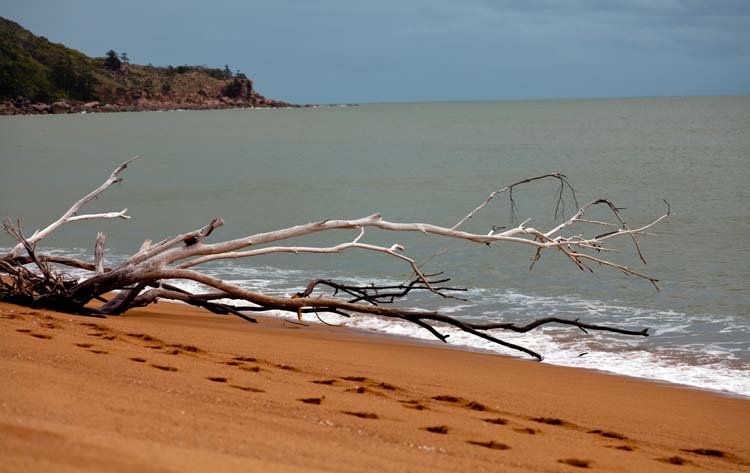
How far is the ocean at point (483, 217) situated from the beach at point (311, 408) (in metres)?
1.70

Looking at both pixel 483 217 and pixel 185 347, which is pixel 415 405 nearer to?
pixel 185 347

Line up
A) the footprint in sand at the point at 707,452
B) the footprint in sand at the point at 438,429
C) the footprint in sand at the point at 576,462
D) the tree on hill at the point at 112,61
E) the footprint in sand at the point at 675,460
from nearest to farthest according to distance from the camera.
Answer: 1. the footprint in sand at the point at 576,462
2. the footprint in sand at the point at 438,429
3. the footprint in sand at the point at 675,460
4. the footprint in sand at the point at 707,452
5. the tree on hill at the point at 112,61

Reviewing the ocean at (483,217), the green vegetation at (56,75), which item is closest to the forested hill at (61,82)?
the green vegetation at (56,75)

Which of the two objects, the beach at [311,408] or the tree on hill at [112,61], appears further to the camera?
the tree on hill at [112,61]

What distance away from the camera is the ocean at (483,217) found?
1079 cm

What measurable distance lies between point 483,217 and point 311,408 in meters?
19.6

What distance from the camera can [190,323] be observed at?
382 inches

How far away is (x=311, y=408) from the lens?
16.9ft

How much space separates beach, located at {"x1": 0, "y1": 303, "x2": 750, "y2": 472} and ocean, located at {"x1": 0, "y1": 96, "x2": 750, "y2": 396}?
5.57 feet

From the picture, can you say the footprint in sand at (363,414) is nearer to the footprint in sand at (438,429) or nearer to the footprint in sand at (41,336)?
the footprint in sand at (438,429)

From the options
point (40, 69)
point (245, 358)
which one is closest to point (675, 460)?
point (245, 358)

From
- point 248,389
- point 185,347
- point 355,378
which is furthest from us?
point 185,347

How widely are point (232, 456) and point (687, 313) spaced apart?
9.78m

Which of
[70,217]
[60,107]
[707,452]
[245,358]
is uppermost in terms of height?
[60,107]
